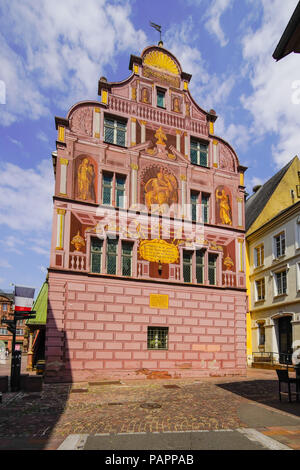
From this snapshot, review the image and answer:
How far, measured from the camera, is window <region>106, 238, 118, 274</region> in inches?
753

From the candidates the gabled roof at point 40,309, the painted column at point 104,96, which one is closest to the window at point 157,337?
the gabled roof at point 40,309

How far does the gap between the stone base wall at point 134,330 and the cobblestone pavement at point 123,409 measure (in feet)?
4.56

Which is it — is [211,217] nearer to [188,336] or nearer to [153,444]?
[188,336]

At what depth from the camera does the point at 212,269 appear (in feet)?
71.3

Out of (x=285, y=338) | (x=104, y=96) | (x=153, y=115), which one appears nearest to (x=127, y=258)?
(x=153, y=115)

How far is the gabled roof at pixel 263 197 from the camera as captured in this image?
3353 cm

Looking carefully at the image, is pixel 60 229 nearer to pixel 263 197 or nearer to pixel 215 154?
pixel 215 154

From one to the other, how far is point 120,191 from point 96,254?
12.8ft

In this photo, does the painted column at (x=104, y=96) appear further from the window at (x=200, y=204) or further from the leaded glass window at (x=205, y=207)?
the leaded glass window at (x=205, y=207)

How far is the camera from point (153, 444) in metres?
7.14

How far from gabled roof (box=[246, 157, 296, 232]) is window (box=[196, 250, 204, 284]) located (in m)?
13.4

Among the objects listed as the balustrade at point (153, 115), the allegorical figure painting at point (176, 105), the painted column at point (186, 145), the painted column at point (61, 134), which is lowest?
the painted column at point (61, 134)
